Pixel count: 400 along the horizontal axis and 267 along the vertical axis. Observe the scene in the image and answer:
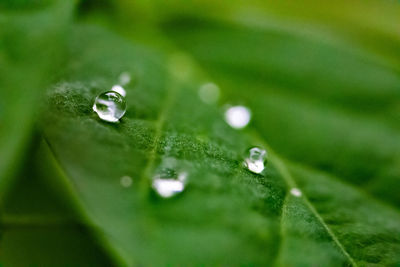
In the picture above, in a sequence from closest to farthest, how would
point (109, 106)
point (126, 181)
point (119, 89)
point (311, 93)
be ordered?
point (126, 181) < point (109, 106) < point (119, 89) < point (311, 93)

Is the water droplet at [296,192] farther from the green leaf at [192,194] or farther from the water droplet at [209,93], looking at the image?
the water droplet at [209,93]

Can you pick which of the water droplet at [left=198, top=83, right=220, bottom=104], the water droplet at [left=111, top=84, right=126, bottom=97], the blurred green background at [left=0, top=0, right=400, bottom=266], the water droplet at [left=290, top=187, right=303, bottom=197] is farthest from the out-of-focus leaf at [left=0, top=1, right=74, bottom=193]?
the water droplet at [left=290, top=187, right=303, bottom=197]

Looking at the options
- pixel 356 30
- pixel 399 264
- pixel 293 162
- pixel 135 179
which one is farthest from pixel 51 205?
pixel 356 30

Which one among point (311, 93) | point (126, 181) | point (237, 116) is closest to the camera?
point (126, 181)

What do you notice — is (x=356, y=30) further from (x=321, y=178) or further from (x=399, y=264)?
(x=399, y=264)

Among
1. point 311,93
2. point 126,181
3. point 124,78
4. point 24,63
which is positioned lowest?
point 126,181

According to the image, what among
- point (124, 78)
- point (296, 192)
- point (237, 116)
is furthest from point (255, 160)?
point (124, 78)

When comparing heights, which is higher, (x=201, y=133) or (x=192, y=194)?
(x=201, y=133)

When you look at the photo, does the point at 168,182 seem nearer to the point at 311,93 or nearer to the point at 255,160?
the point at 255,160
